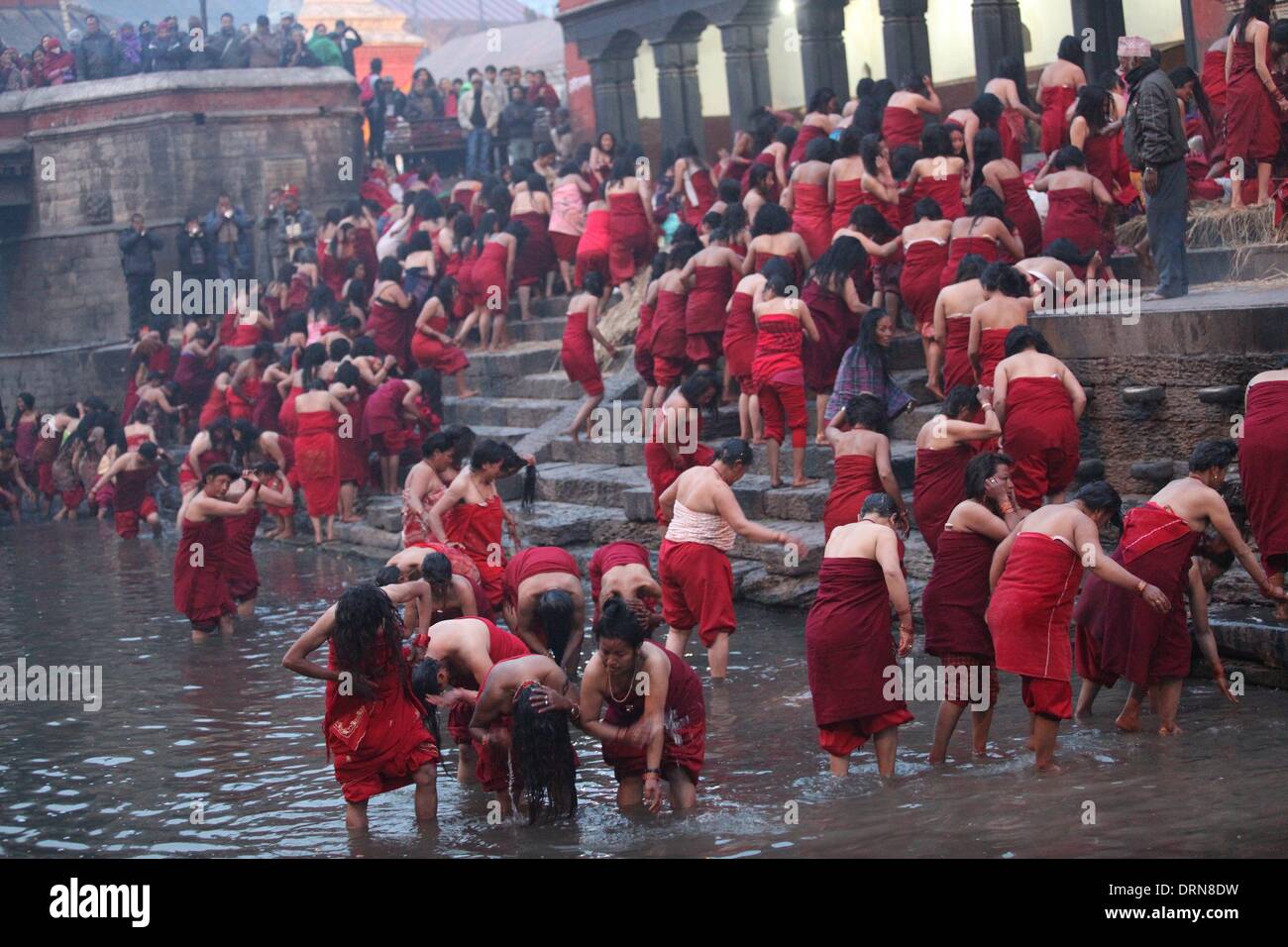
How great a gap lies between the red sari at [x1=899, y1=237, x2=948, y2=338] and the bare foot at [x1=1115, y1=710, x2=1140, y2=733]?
3.83m

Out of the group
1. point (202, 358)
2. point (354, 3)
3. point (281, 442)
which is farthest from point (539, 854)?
point (354, 3)

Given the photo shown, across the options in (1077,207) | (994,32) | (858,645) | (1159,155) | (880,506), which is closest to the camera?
(858,645)

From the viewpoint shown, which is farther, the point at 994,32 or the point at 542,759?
the point at 994,32

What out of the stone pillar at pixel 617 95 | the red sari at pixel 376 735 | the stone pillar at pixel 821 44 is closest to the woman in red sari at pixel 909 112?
the stone pillar at pixel 821 44

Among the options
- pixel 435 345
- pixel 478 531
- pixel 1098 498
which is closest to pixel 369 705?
pixel 478 531

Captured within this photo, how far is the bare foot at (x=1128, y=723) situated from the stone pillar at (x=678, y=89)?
14477 millimetres

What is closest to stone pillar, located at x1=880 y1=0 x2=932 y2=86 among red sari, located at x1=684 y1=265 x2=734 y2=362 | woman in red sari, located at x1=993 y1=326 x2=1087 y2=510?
red sari, located at x1=684 y1=265 x2=734 y2=362

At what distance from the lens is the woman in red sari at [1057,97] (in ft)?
38.8

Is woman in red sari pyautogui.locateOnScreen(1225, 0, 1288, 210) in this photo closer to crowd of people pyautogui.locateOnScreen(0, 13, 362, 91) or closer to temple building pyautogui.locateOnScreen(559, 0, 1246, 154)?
temple building pyautogui.locateOnScreen(559, 0, 1246, 154)

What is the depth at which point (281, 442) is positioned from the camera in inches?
577

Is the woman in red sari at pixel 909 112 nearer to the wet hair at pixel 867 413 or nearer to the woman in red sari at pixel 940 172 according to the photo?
the woman in red sari at pixel 940 172

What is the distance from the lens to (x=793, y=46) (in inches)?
822

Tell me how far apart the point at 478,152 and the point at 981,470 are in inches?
Answer: 589

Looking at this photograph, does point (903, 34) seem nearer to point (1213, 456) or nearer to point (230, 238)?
point (230, 238)
